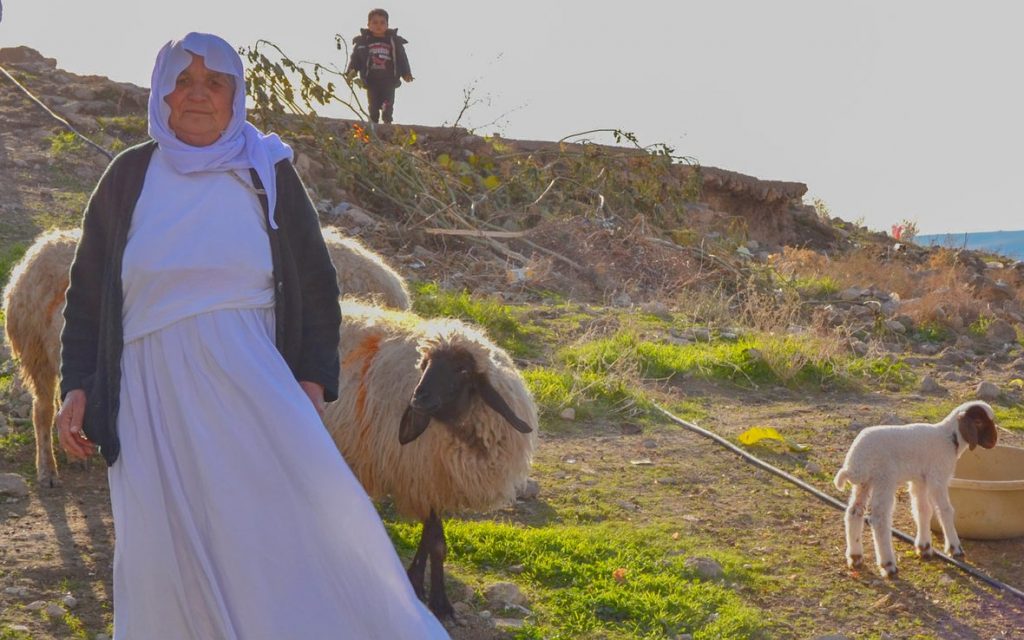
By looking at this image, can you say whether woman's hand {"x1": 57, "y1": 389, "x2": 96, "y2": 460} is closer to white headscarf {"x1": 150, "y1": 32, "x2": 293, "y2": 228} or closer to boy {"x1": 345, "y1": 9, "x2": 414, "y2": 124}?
white headscarf {"x1": 150, "y1": 32, "x2": 293, "y2": 228}

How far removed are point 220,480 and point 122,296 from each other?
56 cm

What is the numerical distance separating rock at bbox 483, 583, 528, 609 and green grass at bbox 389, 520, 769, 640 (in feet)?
0.23

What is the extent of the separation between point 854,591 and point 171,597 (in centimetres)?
319

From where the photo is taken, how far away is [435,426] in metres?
5.11

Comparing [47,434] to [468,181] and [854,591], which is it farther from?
[468,181]

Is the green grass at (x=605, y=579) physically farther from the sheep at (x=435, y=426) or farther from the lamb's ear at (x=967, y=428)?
the lamb's ear at (x=967, y=428)

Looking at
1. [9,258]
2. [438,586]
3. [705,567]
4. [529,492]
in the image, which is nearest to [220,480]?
[438,586]

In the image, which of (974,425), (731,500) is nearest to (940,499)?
(974,425)

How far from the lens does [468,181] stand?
13648 millimetres

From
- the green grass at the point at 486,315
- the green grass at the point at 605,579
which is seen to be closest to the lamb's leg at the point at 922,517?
the green grass at the point at 605,579

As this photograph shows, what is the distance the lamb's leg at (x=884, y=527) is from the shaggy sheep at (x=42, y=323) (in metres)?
3.82

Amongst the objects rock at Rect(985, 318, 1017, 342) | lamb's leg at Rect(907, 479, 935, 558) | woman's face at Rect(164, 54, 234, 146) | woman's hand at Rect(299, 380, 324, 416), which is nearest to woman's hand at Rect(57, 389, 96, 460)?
woman's hand at Rect(299, 380, 324, 416)

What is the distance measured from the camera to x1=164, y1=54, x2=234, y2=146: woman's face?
3.40m

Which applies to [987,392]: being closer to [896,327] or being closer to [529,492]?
[896,327]
